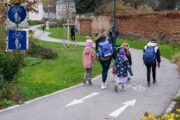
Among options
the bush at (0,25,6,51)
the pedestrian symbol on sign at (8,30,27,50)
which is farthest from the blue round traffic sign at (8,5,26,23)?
the bush at (0,25,6,51)

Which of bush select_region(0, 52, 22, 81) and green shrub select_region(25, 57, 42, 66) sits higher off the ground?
bush select_region(0, 52, 22, 81)

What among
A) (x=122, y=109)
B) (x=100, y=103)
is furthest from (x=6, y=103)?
(x=122, y=109)

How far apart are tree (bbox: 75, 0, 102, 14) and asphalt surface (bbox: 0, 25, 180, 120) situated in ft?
101

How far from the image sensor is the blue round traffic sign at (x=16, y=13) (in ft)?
27.2

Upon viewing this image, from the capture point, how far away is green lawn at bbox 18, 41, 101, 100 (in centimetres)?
913

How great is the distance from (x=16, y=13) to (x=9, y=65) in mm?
1528

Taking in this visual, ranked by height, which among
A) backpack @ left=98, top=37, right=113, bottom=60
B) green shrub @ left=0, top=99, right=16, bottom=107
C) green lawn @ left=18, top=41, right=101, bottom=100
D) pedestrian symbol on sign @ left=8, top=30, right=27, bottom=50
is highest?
pedestrian symbol on sign @ left=8, top=30, right=27, bottom=50

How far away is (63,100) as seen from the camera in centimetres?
818

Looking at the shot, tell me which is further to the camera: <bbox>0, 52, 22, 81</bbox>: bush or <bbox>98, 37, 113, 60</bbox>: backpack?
<bbox>98, 37, 113, 60</bbox>: backpack

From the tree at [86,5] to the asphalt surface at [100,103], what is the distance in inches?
1206

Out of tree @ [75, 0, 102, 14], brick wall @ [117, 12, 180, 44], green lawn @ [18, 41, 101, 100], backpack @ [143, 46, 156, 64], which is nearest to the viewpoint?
green lawn @ [18, 41, 101, 100]

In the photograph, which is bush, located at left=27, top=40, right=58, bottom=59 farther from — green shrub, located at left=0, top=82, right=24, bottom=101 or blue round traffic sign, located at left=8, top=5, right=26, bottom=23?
green shrub, located at left=0, top=82, right=24, bottom=101

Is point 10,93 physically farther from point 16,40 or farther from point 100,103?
point 100,103

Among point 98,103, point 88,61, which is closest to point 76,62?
point 88,61
